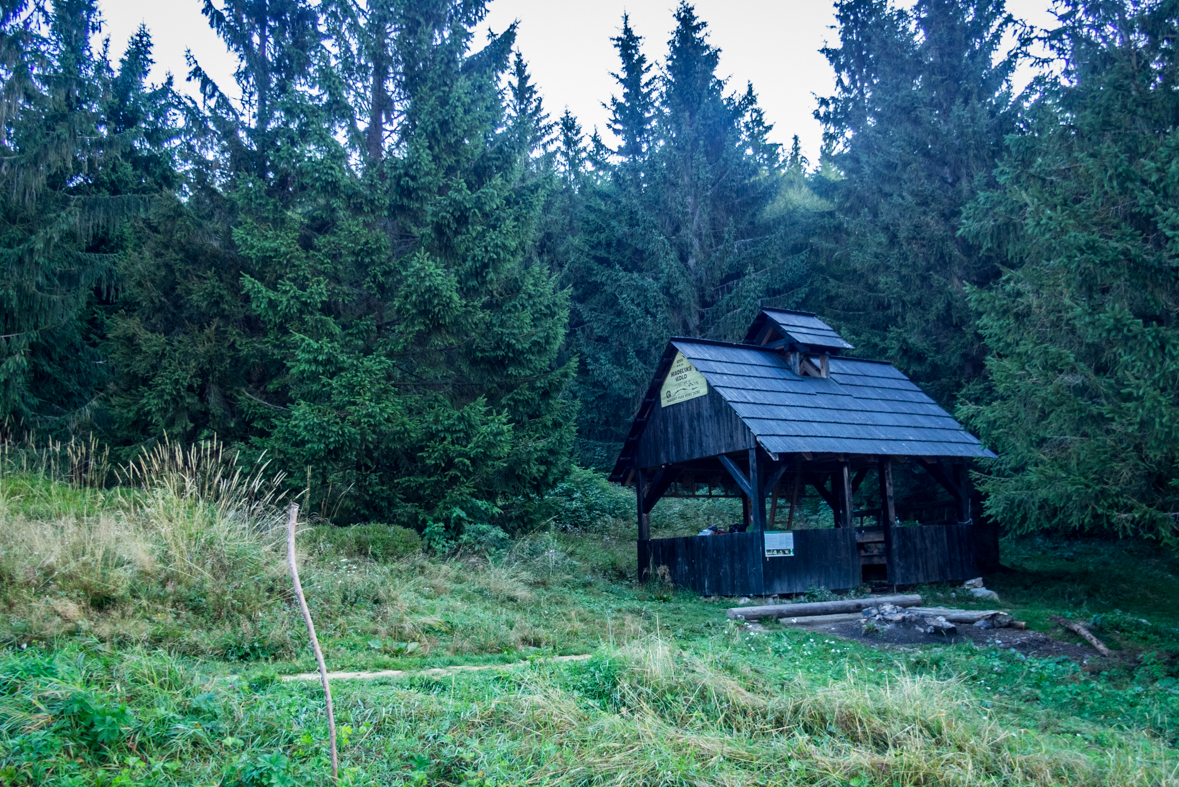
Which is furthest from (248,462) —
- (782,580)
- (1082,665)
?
(1082,665)

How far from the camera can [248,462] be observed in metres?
14.5

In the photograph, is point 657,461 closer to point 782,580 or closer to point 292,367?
point 782,580

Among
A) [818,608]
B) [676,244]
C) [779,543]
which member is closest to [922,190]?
[676,244]

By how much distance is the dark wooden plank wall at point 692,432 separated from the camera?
1390 centimetres

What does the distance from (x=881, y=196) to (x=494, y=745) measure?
83.0ft

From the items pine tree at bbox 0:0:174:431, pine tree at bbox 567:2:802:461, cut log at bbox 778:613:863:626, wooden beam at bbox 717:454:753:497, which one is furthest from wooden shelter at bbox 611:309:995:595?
pine tree at bbox 0:0:174:431

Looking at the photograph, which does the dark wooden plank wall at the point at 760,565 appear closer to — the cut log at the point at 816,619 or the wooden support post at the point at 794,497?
the cut log at the point at 816,619

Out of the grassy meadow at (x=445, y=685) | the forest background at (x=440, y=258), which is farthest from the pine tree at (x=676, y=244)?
the grassy meadow at (x=445, y=685)

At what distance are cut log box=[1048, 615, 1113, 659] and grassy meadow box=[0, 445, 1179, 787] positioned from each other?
297 millimetres

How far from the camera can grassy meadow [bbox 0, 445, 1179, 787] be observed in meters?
4.32

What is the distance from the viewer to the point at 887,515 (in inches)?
588

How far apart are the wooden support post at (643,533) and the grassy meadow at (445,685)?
4.76 metres

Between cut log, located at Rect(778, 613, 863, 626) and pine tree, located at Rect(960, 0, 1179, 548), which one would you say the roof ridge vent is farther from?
cut log, located at Rect(778, 613, 863, 626)

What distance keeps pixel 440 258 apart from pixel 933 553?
443 inches
